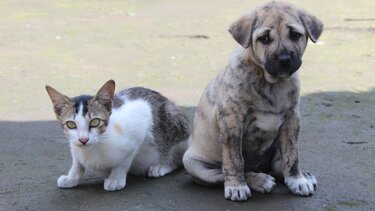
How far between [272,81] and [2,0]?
11.1 meters

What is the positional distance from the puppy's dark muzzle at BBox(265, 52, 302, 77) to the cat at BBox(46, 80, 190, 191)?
985 millimetres

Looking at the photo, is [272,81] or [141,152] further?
[141,152]

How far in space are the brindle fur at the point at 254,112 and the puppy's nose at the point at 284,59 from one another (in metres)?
0.03

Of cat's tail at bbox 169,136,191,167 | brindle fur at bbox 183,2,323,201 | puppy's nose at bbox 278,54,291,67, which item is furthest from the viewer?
cat's tail at bbox 169,136,191,167

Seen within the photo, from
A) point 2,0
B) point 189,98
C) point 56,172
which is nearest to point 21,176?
point 56,172

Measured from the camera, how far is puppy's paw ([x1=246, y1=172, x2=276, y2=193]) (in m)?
3.88

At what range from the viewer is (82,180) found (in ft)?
14.5

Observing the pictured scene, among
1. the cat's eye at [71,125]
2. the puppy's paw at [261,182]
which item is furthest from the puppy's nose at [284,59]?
the cat's eye at [71,125]

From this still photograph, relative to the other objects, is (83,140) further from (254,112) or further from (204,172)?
(254,112)

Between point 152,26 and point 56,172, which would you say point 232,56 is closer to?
point 56,172

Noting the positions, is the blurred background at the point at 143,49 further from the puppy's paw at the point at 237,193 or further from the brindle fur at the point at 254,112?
the puppy's paw at the point at 237,193

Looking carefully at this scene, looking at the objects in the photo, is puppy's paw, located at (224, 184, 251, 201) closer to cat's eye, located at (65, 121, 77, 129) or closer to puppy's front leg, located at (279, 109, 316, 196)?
puppy's front leg, located at (279, 109, 316, 196)

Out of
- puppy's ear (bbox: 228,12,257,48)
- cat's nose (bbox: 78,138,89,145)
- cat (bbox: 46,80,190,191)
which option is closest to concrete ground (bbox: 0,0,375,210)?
cat (bbox: 46,80,190,191)

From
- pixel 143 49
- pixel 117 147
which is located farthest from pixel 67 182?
pixel 143 49
